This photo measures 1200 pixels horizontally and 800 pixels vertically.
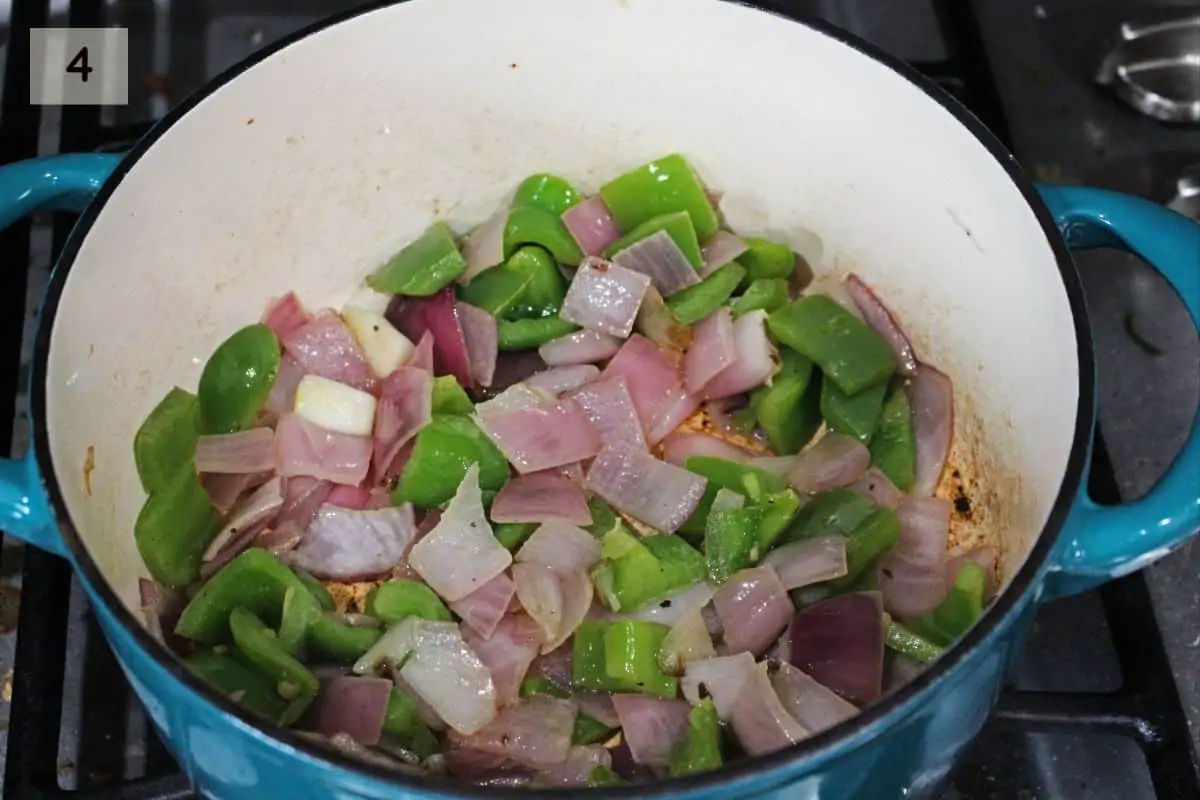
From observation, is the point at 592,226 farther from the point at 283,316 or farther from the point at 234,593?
the point at 234,593

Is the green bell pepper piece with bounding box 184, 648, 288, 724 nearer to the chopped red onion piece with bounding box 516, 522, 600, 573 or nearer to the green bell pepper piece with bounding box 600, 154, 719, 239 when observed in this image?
the chopped red onion piece with bounding box 516, 522, 600, 573

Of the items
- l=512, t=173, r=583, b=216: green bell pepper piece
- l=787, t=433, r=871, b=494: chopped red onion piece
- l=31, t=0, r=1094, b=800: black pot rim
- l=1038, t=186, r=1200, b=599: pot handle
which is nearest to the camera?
l=31, t=0, r=1094, b=800: black pot rim

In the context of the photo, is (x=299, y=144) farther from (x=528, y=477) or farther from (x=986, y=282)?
(x=986, y=282)

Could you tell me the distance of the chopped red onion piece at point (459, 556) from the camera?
3.27 ft

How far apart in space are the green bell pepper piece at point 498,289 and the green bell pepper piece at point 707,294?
138mm

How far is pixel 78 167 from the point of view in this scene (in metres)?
0.94

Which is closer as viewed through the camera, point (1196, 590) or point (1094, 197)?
point (1094, 197)

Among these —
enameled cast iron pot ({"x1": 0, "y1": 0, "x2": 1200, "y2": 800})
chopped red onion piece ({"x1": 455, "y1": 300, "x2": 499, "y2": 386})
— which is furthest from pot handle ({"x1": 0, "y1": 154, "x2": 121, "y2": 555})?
chopped red onion piece ({"x1": 455, "y1": 300, "x2": 499, "y2": 386})

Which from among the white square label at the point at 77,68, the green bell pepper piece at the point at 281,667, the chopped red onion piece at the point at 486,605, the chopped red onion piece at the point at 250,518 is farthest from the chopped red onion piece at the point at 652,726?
the white square label at the point at 77,68

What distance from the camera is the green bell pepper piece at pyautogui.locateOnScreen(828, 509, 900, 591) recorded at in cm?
100

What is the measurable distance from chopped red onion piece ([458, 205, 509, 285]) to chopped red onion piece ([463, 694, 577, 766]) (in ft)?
1.36

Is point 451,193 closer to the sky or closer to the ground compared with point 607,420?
closer to the sky

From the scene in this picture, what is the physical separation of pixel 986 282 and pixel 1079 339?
0.63ft

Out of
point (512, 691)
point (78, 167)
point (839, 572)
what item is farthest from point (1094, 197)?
point (78, 167)
